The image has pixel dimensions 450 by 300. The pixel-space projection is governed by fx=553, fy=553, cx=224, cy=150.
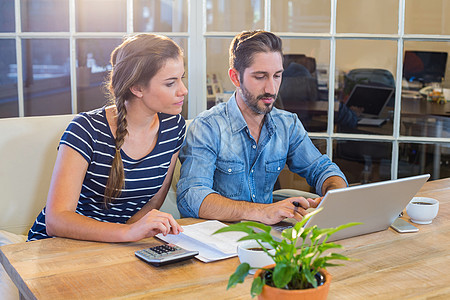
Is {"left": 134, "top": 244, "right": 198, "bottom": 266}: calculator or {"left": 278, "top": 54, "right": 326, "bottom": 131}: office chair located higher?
{"left": 278, "top": 54, "right": 326, "bottom": 131}: office chair

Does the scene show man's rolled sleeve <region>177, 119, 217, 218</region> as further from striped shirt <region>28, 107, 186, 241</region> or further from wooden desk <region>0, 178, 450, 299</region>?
wooden desk <region>0, 178, 450, 299</region>

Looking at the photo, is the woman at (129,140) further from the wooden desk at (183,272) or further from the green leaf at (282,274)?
the green leaf at (282,274)

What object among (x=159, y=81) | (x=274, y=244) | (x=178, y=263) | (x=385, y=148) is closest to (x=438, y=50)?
(x=385, y=148)

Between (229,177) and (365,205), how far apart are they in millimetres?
718

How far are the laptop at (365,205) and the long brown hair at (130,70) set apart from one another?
587mm

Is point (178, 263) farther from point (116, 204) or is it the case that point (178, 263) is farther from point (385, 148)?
point (385, 148)

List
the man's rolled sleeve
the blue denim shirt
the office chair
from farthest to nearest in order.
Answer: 1. the office chair
2. the blue denim shirt
3. the man's rolled sleeve

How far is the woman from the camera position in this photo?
1791 mm

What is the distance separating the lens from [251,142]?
2078mm

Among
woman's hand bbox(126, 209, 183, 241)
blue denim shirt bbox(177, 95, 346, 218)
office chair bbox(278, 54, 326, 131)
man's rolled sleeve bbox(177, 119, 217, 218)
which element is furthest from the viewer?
office chair bbox(278, 54, 326, 131)

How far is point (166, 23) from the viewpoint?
2.86 metres

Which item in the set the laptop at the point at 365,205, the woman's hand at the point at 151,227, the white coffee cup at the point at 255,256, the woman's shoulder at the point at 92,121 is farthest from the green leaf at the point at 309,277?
the woman's shoulder at the point at 92,121

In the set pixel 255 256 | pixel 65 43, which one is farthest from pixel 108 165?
pixel 65 43

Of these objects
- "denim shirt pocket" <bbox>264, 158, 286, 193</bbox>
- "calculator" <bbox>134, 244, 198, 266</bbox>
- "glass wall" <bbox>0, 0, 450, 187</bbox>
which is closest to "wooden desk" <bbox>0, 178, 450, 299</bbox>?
"calculator" <bbox>134, 244, 198, 266</bbox>
